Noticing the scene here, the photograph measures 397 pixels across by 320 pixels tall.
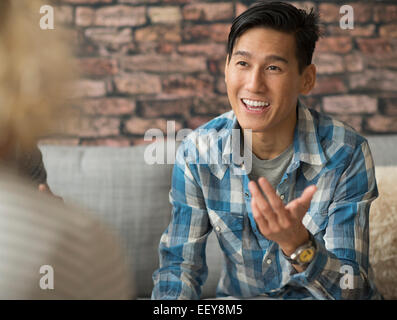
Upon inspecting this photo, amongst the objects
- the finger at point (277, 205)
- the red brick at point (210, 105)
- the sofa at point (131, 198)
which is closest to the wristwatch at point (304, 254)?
the finger at point (277, 205)

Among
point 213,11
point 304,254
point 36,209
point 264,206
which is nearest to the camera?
point 36,209

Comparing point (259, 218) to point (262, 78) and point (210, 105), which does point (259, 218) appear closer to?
point (262, 78)

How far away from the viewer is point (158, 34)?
2088 mm

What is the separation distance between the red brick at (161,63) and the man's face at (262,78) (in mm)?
850

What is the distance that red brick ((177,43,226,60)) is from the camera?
2080 mm

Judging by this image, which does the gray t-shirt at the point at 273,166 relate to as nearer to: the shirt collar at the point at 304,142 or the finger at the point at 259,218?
the shirt collar at the point at 304,142

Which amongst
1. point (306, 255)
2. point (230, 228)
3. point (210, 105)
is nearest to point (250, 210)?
point (230, 228)

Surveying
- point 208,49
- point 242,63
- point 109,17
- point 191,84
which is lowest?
point 242,63

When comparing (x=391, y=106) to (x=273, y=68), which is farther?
(x=391, y=106)

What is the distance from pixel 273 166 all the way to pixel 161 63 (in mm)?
966

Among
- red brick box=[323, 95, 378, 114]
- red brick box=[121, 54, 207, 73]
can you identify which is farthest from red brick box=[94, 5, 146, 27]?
red brick box=[323, 95, 378, 114]

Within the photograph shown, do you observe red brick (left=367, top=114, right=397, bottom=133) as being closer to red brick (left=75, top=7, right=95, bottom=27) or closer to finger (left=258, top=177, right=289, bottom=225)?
red brick (left=75, top=7, right=95, bottom=27)

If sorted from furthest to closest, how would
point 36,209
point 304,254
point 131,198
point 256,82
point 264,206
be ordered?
1. point 131,198
2. point 256,82
3. point 304,254
4. point 264,206
5. point 36,209
